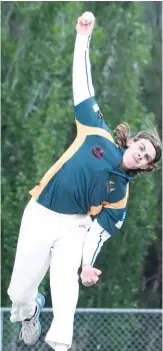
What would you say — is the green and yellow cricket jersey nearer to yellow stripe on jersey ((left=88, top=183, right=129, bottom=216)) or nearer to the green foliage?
yellow stripe on jersey ((left=88, top=183, right=129, bottom=216))

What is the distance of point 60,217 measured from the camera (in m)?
4.77

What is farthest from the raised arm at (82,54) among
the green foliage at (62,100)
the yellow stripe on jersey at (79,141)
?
the green foliage at (62,100)

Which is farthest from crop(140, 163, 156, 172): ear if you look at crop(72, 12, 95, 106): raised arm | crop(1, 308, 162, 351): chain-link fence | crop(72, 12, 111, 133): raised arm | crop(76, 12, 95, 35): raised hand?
crop(1, 308, 162, 351): chain-link fence

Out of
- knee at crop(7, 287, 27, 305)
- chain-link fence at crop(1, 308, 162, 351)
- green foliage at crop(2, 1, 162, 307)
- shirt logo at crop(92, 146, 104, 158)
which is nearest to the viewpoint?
shirt logo at crop(92, 146, 104, 158)

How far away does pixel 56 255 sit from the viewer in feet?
15.6

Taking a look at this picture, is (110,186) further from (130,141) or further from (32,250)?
(32,250)

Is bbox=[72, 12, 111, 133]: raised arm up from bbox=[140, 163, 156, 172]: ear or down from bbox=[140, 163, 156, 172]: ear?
up

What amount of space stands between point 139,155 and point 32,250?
2.26 ft

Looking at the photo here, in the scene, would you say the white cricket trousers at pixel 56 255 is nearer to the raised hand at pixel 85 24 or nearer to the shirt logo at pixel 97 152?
the shirt logo at pixel 97 152

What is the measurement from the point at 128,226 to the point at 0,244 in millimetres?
1344

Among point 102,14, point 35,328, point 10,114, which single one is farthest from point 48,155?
point 35,328

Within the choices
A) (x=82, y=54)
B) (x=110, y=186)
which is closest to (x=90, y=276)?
(x=110, y=186)

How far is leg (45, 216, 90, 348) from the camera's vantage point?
4730 mm

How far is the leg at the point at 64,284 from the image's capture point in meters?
4.73
